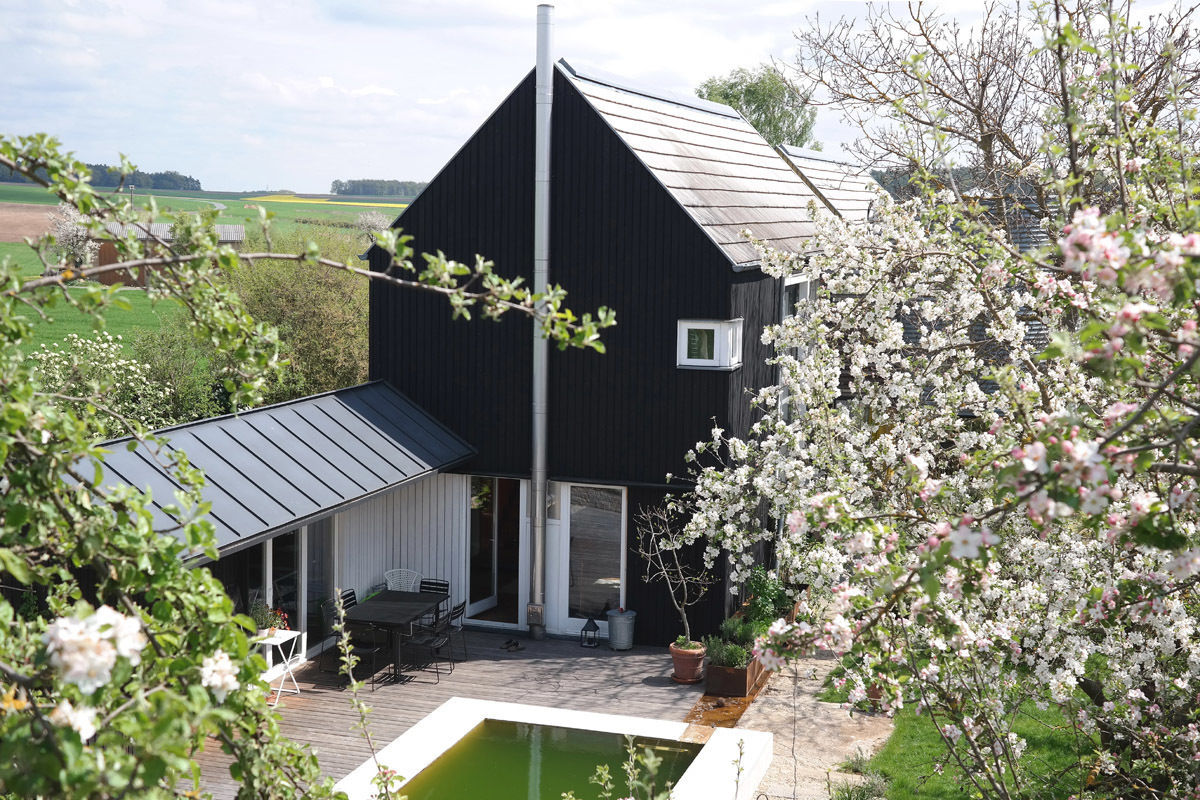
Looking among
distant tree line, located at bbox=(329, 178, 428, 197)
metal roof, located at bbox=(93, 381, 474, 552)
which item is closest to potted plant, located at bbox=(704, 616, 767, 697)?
metal roof, located at bbox=(93, 381, 474, 552)

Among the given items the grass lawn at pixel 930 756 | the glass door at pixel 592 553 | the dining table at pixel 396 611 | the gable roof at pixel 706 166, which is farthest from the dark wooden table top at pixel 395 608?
the gable roof at pixel 706 166

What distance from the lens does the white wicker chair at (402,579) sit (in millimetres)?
14148

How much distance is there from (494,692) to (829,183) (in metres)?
16.3

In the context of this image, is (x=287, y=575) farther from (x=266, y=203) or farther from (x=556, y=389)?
(x=266, y=203)

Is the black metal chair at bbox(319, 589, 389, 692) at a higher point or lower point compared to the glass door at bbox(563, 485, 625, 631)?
lower

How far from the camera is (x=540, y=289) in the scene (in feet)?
44.8

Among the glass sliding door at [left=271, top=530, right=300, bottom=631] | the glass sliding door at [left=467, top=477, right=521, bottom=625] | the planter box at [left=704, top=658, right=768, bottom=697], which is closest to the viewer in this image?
the planter box at [left=704, top=658, right=768, bottom=697]

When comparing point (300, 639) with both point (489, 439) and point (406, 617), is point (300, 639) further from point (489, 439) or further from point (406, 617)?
point (489, 439)

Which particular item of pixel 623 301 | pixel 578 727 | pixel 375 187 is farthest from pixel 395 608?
pixel 375 187

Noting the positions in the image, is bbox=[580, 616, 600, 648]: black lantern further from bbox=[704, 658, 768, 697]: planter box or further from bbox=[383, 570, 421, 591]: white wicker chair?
bbox=[383, 570, 421, 591]: white wicker chair

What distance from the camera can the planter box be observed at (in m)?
12.0

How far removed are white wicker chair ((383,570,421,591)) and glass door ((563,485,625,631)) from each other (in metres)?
1.98

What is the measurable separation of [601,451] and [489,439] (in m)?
1.52

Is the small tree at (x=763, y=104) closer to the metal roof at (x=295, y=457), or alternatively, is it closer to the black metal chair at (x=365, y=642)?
the metal roof at (x=295, y=457)
